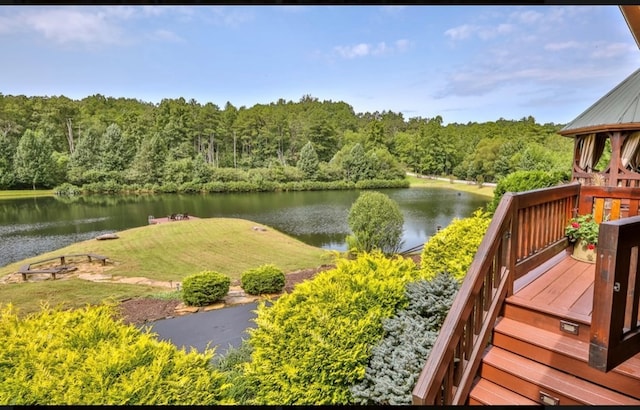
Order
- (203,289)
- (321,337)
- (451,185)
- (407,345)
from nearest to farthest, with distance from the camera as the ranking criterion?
(407,345), (321,337), (203,289), (451,185)

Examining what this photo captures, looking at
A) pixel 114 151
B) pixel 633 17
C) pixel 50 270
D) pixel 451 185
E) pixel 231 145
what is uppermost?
pixel 231 145

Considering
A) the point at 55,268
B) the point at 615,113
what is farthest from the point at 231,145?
the point at 615,113

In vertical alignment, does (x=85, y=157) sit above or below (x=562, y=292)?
above

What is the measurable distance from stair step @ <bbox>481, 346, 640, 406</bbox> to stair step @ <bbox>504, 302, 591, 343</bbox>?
22 cm

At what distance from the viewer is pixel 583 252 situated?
A: 2.76 m

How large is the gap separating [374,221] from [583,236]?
6.89m

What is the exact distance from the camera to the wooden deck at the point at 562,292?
1831 mm

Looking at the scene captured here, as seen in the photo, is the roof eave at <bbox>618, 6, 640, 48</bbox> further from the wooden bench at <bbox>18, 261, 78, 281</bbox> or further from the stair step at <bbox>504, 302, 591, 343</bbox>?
the wooden bench at <bbox>18, 261, 78, 281</bbox>

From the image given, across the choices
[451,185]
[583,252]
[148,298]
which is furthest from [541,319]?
[451,185]

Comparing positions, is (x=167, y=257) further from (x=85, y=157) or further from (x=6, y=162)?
(x=85, y=157)

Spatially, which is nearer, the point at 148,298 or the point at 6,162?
the point at 148,298

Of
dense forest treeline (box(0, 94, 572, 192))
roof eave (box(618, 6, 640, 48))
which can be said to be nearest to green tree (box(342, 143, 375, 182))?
dense forest treeline (box(0, 94, 572, 192))

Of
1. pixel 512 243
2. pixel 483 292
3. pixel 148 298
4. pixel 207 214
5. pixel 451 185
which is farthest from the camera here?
pixel 451 185

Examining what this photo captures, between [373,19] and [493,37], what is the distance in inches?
254
